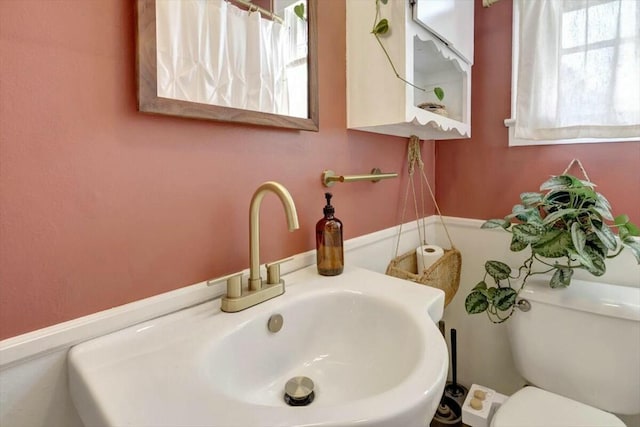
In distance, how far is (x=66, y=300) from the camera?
57 cm

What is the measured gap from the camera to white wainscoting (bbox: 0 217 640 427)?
1.71ft

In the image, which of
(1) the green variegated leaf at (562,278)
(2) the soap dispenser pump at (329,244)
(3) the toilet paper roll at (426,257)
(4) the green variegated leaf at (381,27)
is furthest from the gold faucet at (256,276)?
(1) the green variegated leaf at (562,278)

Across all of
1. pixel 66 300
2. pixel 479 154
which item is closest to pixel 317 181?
pixel 66 300

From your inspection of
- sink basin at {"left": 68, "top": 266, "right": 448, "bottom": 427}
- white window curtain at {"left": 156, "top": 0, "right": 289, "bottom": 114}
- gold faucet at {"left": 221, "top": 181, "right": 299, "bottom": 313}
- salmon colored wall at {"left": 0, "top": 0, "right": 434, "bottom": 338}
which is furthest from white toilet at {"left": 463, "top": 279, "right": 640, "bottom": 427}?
white window curtain at {"left": 156, "top": 0, "right": 289, "bottom": 114}

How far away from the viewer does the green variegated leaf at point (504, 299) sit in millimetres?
1135

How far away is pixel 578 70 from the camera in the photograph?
1.12 meters

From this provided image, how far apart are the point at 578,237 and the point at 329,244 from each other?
72 centimetres

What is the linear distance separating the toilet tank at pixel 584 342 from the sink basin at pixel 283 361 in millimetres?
579

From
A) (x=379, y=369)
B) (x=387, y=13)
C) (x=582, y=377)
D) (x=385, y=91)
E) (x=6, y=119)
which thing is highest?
(x=387, y=13)

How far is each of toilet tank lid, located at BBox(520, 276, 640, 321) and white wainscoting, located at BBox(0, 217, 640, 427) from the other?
5.1 inches

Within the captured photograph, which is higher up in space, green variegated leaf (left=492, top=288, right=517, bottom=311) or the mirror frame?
the mirror frame

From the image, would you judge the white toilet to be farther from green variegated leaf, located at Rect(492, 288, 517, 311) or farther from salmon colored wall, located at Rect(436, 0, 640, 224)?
salmon colored wall, located at Rect(436, 0, 640, 224)

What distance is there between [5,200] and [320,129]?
0.71 metres

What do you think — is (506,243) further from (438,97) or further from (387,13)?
(387,13)
